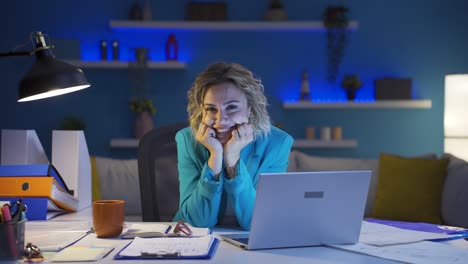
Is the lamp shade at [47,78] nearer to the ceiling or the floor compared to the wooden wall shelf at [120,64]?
nearer to the floor

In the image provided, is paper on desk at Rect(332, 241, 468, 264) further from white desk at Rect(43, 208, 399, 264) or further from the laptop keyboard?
the laptop keyboard

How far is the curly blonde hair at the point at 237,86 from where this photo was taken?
2.02 meters

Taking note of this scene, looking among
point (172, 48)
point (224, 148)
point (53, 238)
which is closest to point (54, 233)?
point (53, 238)

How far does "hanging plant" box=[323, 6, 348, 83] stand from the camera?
14.9 ft

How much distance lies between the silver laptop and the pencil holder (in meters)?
0.48

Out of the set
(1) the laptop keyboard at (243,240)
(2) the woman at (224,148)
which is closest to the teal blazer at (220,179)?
(2) the woman at (224,148)

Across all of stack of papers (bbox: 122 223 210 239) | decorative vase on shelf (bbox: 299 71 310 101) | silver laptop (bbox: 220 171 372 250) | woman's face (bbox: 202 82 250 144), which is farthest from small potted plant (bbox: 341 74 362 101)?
silver laptop (bbox: 220 171 372 250)

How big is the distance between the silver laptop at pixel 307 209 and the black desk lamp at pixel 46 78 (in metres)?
0.62

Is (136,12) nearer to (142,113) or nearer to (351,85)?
(142,113)

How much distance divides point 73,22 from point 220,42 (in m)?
1.14

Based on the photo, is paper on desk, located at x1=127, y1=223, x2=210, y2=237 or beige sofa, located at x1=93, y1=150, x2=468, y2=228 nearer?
paper on desk, located at x1=127, y1=223, x2=210, y2=237

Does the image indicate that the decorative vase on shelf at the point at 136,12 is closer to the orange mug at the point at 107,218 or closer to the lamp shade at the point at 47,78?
Result: the lamp shade at the point at 47,78

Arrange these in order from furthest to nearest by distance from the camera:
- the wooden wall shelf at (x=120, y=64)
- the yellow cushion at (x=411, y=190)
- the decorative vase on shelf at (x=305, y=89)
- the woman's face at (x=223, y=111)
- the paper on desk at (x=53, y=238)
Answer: the decorative vase on shelf at (x=305, y=89) → the wooden wall shelf at (x=120, y=64) → the yellow cushion at (x=411, y=190) → the woman's face at (x=223, y=111) → the paper on desk at (x=53, y=238)

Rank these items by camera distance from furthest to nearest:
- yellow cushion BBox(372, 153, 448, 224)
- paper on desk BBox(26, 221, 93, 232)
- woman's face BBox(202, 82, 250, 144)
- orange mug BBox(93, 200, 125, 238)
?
yellow cushion BBox(372, 153, 448, 224) → woman's face BBox(202, 82, 250, 144) → paper on desk BBox(26, 221, 93, 232) → orange mug BBox(93, 200, 125, 238)
